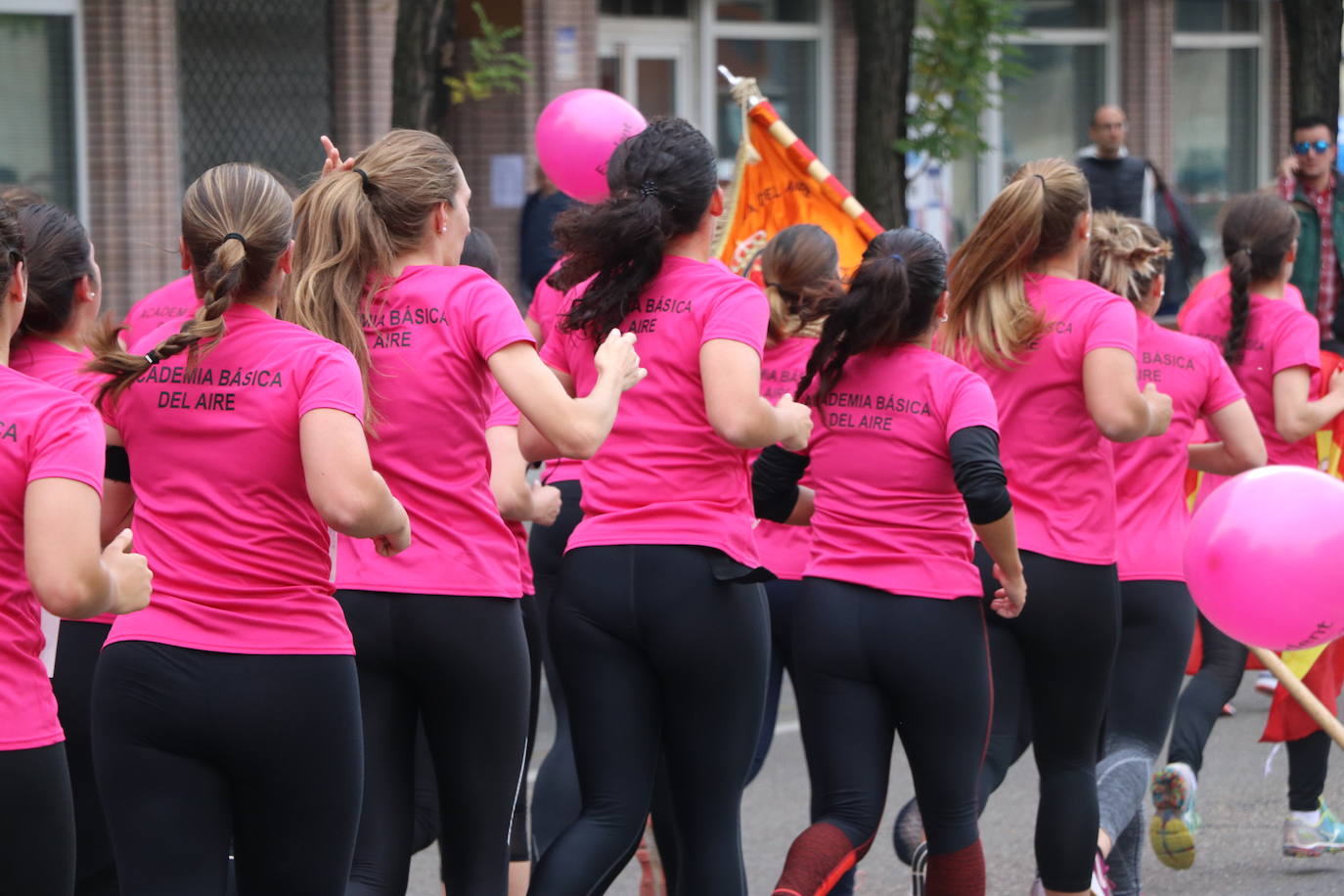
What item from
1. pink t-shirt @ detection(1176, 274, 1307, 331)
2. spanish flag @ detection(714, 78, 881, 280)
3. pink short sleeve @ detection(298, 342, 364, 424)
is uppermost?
spanish flag @ detection(714, 78, 881, 280)

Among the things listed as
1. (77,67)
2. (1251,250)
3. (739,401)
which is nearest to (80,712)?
(739,401)

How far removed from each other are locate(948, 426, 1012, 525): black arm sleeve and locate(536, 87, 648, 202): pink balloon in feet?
7.98

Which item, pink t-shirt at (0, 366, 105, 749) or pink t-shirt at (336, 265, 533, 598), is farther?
pink t-shirt at (336, 265, 533, 598)

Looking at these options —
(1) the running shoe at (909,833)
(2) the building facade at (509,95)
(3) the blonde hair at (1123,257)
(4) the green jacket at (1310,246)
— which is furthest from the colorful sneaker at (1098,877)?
(2) the building facade at (509,95)

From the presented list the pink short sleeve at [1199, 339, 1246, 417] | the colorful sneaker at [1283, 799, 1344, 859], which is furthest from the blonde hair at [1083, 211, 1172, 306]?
the colorful sneaker at [1283, 799, 1344, 859]

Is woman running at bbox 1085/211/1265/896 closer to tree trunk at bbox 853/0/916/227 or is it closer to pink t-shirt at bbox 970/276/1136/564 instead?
pink t-shirt at bbox 970/276/1136/564

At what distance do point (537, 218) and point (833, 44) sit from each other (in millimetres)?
4877

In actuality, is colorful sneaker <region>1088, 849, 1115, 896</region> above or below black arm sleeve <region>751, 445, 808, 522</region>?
below

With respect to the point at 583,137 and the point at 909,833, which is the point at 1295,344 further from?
the point at 583,137

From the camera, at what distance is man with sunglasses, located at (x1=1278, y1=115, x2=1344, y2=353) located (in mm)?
8945

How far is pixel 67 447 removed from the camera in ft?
9.07

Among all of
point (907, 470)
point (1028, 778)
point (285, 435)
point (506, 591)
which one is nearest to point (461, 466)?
point (506, 591)

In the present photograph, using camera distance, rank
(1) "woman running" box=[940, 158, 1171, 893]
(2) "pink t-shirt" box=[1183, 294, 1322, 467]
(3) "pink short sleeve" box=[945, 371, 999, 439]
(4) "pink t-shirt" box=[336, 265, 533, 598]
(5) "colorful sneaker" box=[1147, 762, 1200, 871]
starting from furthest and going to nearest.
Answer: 1. (2) "pink t-shirt" box=[1183, 294, 1322, 467]
2. (5) "colorful sneaker" box=[1147, 762, 1200, 871]
3. (1) "woman running" box=[940, 158, 1171, 893]
4. (3) "pink short sleeve" box=[945, 371, 999, 439]
5. (4) "pink t-shirt" box=[336, 265, 533, 598]

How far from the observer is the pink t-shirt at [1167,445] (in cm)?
483
